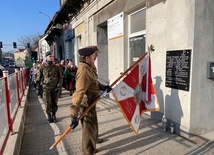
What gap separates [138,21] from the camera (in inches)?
219

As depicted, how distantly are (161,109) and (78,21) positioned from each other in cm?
792

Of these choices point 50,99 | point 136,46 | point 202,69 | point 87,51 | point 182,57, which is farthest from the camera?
point 136,46

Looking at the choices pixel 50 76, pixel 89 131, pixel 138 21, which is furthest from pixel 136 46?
pixel 89 131

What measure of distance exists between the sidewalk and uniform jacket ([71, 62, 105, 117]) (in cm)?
110

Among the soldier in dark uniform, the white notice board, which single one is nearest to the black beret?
the soldier in dark uniform

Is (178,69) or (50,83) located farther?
(50,83)

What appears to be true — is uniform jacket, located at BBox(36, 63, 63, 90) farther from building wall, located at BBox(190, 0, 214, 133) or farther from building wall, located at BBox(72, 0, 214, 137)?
building wall, located at BBox(190, 0, 214, 133)

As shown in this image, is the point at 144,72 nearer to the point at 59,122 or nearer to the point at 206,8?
the point at 206,8

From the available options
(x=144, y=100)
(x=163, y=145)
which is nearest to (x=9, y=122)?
(x=144, y=100)

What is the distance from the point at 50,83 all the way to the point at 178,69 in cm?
309

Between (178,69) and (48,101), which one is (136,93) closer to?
(178,69)

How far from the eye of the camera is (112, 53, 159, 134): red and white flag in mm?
3202

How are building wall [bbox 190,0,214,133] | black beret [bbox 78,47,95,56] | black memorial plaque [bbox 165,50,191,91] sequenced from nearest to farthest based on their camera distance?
black beret [bbox 78,47,95,56], building wall [bbox 190,0,214,133], black memorial plaque [bbox 165,50,191,91]

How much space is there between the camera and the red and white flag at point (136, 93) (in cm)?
320
